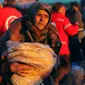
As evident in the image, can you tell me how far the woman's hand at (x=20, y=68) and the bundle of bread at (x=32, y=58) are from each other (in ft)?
0.10

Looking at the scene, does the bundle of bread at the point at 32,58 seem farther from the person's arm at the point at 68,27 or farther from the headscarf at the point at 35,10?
the person's arm at the point at 68,27

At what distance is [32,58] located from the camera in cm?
356

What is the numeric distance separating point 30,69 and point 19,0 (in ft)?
29.0

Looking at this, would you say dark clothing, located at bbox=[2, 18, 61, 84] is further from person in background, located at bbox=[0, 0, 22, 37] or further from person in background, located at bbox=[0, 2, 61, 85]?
person in background, located at bbox=[0, 0, 22, 37]

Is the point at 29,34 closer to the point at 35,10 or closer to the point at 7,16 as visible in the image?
the point at 35,10

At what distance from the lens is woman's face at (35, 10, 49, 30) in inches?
153

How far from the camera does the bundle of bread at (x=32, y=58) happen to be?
3.57m

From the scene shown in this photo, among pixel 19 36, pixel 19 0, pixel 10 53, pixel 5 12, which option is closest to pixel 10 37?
pixel 19 36

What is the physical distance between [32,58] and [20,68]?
0.44ft

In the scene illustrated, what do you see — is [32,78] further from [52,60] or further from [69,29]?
[69,29]

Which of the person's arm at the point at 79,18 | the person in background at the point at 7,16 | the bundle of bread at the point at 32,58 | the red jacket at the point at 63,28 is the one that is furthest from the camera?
the person's arm at the point at 79,18

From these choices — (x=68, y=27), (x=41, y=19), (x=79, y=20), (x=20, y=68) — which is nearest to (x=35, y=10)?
(x=41, y=19)

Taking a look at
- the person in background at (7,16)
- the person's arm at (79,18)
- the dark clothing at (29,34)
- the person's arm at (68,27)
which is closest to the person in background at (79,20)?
the person's arm at (79,18)

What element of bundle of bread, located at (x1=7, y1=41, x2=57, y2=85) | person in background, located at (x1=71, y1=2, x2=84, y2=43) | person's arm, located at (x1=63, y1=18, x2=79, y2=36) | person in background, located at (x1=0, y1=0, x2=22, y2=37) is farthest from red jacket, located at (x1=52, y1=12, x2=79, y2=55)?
bundle of bread, located at (x1=7, y1=41, x2=57, y2=85)
